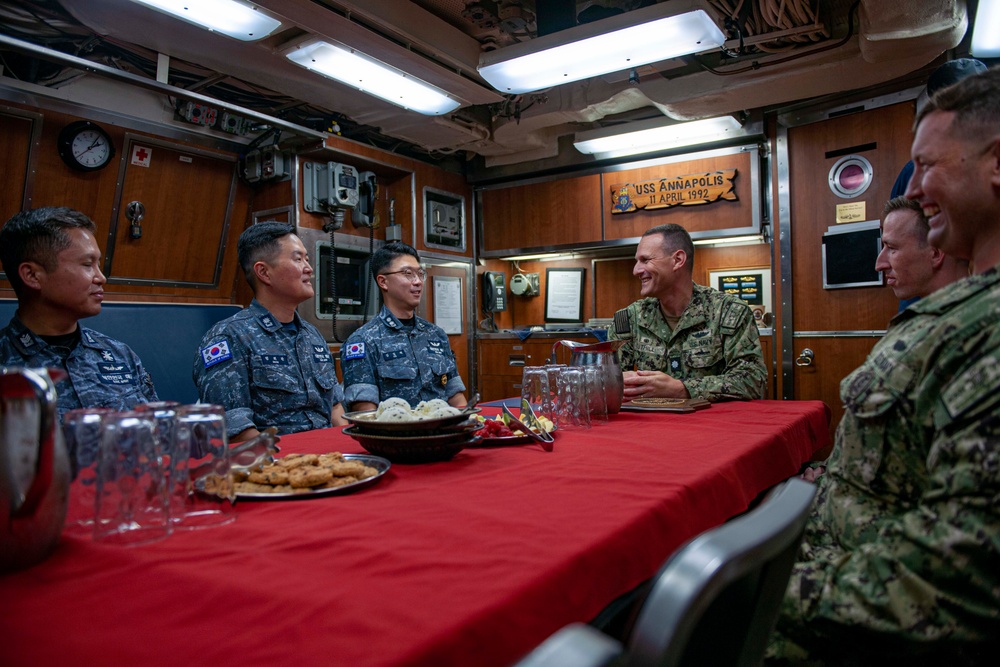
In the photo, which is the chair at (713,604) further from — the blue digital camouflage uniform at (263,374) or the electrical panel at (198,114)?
the electrical panel at (198,114)

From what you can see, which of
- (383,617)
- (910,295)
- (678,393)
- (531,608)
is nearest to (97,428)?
(383,617)

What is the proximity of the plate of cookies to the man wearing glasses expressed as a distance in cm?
170

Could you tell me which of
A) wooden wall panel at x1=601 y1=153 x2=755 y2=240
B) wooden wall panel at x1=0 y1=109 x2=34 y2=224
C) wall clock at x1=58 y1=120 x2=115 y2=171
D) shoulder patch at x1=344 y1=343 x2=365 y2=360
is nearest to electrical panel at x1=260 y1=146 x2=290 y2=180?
wall clock at x1=58 y1=120 x2=115 y2=171

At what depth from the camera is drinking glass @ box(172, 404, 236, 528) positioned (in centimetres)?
100

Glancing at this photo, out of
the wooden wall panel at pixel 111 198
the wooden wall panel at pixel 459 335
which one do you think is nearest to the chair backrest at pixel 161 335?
the wooden wall panel at pixel 111 198

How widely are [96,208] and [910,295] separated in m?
4.45

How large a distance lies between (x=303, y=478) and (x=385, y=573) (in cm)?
44

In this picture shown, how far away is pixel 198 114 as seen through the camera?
427 cm

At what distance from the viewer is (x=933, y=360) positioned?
3.12ft

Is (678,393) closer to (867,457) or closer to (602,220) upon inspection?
(867,457)

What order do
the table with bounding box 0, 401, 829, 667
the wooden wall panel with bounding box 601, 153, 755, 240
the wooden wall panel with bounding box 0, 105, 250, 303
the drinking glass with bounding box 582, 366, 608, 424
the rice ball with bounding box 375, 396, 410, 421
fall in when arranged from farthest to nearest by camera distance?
the wooden wall panel with bounding box 601, 153, 755, 240
the wooden wall panel with bounding box 0, 105, 250, 303
the drinking glass with bounding box 582, 366, 608, 424
the rice ball with bounding box 375, 396, 410, 421
the table with bounding box 0, 401, 829, 667

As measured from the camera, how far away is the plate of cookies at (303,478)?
1130mm

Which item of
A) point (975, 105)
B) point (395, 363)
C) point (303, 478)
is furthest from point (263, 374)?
point (975, 105)

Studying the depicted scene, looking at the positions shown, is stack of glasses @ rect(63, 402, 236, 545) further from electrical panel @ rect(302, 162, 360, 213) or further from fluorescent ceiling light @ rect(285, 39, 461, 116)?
electrical panel @ rect(302, 162, 360, 213)
